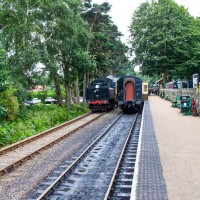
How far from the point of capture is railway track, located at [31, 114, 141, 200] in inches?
324

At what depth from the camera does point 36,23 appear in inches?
Result: 912

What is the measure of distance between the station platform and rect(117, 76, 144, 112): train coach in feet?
44.7

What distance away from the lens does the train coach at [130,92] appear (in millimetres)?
29891

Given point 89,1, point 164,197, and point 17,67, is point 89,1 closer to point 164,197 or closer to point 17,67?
point 17,67

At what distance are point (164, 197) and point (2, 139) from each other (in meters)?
10.3

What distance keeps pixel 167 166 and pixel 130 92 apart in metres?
21.2

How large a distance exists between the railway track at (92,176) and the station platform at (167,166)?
61cm

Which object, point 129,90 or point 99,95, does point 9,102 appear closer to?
point 129,90

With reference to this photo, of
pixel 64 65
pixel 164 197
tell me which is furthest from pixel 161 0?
pixel 164 197

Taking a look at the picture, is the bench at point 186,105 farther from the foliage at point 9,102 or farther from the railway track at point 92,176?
the foliage at point 9,102

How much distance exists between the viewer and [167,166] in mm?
9422

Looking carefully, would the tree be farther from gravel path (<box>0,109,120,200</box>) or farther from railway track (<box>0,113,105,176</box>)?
gravel path (<box>0,109,120,200</box>)

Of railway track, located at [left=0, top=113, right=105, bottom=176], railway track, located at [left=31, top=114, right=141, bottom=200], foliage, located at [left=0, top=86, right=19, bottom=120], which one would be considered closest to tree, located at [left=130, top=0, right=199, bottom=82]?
foliage, located at [left=0, top=86, right=19, bottom=120]

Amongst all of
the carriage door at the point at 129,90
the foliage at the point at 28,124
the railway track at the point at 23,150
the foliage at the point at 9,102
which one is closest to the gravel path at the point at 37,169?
the railway track at the point at 23,150
